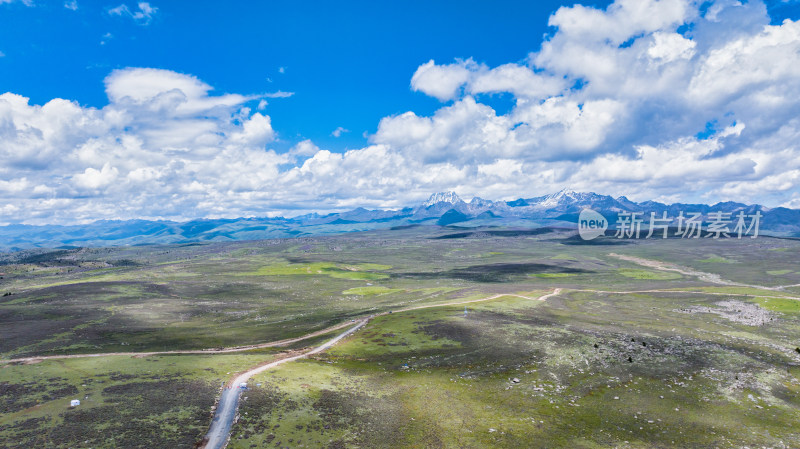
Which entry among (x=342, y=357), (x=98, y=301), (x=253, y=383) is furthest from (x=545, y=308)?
(x=98, y=301)

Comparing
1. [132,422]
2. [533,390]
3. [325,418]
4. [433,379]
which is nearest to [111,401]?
→ [132,422]

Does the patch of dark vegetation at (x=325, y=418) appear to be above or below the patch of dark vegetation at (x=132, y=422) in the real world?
below

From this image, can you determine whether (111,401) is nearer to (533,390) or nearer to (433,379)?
(433,379)

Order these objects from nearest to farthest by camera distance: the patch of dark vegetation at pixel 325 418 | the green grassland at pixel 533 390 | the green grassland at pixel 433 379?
1. the patch of dark vegetation at pixel 325 418
2. the green grassland at pixel 433 379
3. the green grassland at pixel 533 390

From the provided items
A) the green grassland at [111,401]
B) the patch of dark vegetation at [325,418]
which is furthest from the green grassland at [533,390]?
the green grassland at [111,401]

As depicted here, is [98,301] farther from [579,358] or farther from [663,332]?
[663,332]

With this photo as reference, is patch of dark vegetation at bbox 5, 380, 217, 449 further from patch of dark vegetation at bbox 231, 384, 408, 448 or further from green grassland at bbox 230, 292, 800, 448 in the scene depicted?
green grassland at bbox 230, 292, 800, 448

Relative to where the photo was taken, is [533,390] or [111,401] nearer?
[111,401]

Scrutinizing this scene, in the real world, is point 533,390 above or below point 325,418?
above

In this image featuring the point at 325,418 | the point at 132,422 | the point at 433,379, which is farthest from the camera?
the point at 433,379

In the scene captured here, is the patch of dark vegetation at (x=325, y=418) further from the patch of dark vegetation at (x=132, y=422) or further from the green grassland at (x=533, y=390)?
the patch of dark vegetation at (x=132, y=422)

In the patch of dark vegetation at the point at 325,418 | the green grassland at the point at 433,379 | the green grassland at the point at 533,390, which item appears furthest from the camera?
the green grassland at the point at 533,390
